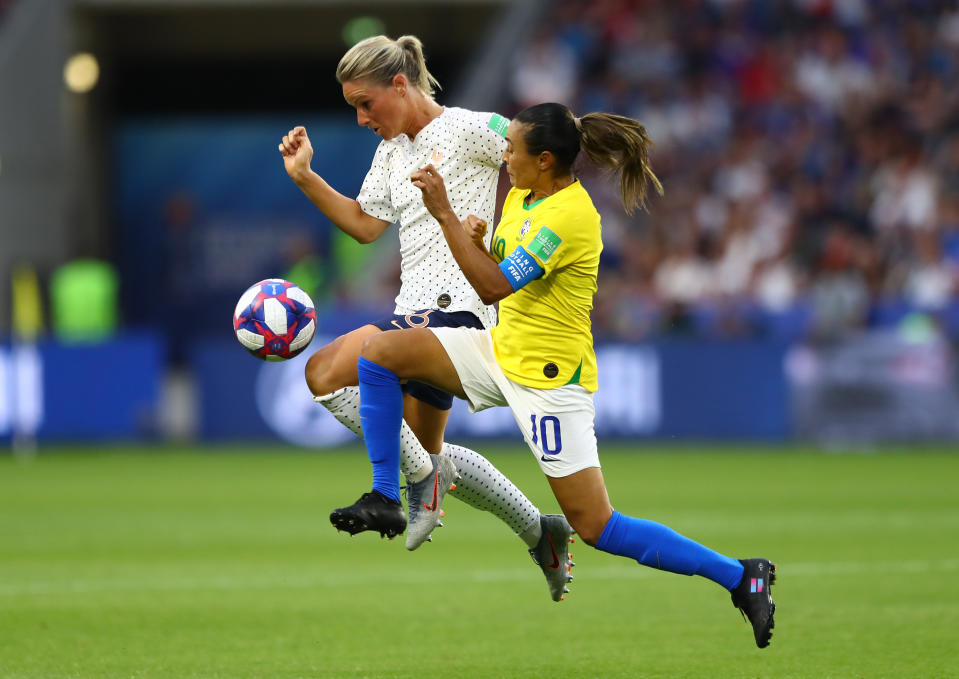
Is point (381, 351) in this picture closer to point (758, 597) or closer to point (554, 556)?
point (554, 556)

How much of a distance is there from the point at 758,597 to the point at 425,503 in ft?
4.78

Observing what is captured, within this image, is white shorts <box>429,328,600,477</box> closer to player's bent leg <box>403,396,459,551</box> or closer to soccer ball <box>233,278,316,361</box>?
player's bent leg <box>403,396,459,551</box>

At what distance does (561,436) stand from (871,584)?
3263 millimetres

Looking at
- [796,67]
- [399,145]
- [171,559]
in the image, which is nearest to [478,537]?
[171,559]

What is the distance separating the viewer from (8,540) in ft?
33.2

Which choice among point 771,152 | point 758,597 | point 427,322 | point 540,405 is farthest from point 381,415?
point 771,152

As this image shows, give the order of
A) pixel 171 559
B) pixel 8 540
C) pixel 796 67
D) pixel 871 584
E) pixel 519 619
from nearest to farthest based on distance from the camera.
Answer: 1. pixel 519 619
2. pixel 871 584
3. pixel 171 559
4. pixel 8 540
5. pixel 796 67

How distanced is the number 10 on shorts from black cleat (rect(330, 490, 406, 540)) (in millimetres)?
600

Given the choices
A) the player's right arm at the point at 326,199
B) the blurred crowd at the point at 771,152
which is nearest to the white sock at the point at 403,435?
the player's right arm at the point at 326,199

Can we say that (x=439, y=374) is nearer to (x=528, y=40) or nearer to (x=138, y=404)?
(x=138, y=404)

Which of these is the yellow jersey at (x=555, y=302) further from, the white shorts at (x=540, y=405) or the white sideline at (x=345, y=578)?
the white sideline at (x=345, y=578)

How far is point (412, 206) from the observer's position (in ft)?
20.6

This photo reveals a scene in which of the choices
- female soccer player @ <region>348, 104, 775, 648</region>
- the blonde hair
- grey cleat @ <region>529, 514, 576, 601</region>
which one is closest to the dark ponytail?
female soccer player @ <region>348, 104, 775, 648</region>

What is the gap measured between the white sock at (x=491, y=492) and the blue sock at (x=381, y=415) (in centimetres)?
66
